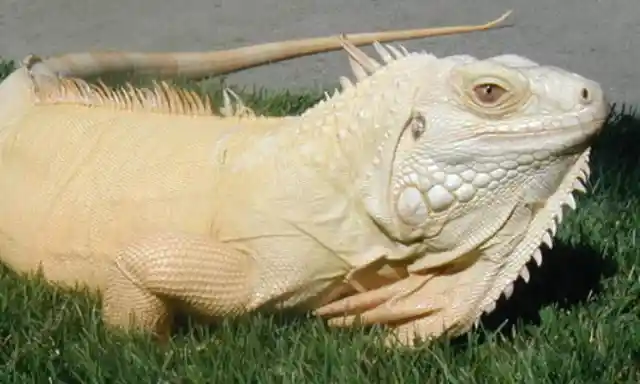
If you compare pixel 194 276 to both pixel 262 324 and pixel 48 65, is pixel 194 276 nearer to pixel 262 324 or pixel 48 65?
pixel 262 324

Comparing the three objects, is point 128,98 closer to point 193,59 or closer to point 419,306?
point 419,306

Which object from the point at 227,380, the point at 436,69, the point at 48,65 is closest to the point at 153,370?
the point at 227,380

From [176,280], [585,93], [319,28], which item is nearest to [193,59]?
[319,28]

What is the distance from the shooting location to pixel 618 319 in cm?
301

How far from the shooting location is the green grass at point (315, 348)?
2.65 meters

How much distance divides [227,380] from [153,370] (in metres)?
0.17

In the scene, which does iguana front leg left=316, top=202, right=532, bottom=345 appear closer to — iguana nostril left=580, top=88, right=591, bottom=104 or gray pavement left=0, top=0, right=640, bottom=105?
iguana nostril left=580, top=88, right=591, bottom=104

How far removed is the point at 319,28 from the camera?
6.55m

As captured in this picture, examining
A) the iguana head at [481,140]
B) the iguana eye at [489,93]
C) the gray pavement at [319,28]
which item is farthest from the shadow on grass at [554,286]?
the gray pavement at [319,28]

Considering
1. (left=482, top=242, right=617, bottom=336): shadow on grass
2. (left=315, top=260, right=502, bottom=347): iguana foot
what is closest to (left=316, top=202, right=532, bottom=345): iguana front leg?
(left=315, top=260, right=502, bottom=347): iguana foot

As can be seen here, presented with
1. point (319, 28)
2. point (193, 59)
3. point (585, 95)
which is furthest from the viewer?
point (319, 28)

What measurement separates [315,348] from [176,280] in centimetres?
34

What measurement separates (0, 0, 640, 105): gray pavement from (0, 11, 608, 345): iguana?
10.7ft

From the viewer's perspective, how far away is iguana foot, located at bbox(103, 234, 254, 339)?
270 centimetres
